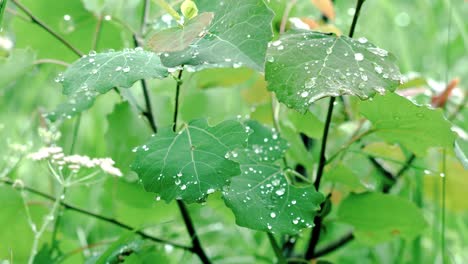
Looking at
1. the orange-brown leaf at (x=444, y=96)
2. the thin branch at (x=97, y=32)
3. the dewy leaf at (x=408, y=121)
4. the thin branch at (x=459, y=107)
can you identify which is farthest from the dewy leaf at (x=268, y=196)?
the thin branch at (x=459, y=107)

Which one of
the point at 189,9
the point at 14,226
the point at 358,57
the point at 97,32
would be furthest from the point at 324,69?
the point at 14,226

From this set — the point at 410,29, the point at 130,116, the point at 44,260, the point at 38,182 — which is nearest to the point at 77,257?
the point at 44,260

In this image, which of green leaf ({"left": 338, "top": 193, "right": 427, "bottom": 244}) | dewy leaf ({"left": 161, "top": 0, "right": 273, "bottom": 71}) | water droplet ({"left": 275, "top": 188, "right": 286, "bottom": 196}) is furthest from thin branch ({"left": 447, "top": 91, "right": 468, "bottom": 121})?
dewy leaf ({"left": 161, "top": 0, "right": 273, "bottom": 71})

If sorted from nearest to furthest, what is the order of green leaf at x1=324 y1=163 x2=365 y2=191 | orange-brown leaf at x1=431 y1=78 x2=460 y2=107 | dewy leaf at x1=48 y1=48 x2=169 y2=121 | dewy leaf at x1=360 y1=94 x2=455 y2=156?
dewy leaf at x1=48 y1=48 x2=169 y2=121
dewy leaf at x1=360 y1=94 x2=455 y2=156
green leaf at x1=324 y1=163 x2=365 y2=191
orange-brown leaf at x1=431 y1=78 x2=460 y2=107

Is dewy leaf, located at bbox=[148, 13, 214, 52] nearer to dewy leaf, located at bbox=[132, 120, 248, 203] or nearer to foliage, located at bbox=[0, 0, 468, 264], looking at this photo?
foliage, located at bbox=[0, 0, 468, 264]

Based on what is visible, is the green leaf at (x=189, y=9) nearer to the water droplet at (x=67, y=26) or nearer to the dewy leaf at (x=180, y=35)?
the dewy leaf at (x=180, y=35)

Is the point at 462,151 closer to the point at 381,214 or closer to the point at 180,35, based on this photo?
the point at 381,214
